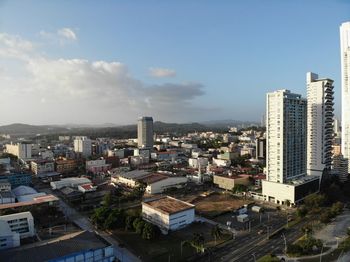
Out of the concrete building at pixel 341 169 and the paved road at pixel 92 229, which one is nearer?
the paved road at pixel 92 229

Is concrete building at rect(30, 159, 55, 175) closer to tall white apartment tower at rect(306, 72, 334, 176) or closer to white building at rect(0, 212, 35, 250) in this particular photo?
white building at rect(0, 212, 35, 250)

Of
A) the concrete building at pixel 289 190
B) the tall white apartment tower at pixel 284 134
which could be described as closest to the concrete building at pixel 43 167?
the concrete building at pixel 289 190

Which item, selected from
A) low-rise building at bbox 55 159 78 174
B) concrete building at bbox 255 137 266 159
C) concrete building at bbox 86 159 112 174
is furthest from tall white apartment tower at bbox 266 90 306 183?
low-rise building at bbox 55 159 78 174

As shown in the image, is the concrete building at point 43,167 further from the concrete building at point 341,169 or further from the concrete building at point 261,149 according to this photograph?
the concrete building at point 341,169

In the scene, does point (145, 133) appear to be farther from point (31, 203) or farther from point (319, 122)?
point (31, 203)

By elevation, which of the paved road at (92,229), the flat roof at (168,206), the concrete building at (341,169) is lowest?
the paved road at (92,229)

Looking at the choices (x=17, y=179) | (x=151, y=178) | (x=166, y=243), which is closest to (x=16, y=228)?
(x=166, y=243)

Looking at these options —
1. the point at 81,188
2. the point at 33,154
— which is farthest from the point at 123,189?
the point at 33,154
